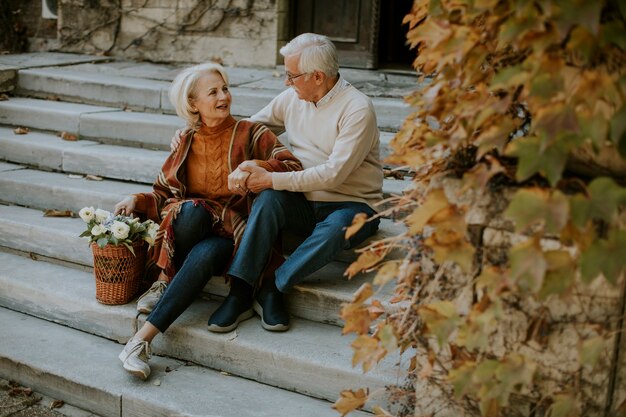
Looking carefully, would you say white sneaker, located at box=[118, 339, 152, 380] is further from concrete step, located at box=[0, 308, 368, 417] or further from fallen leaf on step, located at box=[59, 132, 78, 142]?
fallen leaf on step, located at box=[59, 132, 78, 142]

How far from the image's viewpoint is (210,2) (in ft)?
21.6

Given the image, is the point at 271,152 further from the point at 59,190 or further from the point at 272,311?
the point at 59,190

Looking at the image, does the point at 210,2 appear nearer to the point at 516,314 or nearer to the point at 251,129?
the point at 251,129

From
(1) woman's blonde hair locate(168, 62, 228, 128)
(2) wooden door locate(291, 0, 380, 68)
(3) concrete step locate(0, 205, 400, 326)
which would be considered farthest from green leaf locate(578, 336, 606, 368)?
(2) wooden door locate(291, 0, 380, 68)

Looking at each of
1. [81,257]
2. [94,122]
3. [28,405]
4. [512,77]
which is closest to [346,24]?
[94,122]

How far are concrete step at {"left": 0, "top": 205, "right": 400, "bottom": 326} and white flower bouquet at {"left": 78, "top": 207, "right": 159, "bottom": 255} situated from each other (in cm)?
41

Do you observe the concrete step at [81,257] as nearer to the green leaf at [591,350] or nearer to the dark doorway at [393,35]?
the green leaf at [591,350]

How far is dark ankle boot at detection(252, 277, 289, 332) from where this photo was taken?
3.34 metres

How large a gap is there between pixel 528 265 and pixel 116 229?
2.17 m

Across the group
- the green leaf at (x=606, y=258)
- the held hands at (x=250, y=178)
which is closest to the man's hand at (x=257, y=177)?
the held hands at (x=250, y=178)

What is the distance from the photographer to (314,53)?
11.2 feet

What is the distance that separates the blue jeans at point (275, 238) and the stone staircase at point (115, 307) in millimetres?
155

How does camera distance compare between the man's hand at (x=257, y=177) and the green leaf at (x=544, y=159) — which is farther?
the man's hand at (x=257, y=177)

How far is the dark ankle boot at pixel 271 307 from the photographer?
3.34 metres
